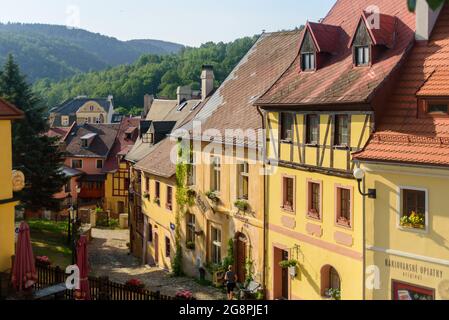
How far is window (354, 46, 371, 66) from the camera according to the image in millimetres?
17719

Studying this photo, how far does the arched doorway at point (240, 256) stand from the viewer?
23109 millimetres

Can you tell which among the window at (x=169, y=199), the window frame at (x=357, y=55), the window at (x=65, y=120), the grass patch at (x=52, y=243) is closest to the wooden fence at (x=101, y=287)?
the grass patch at (x=52, y=243)

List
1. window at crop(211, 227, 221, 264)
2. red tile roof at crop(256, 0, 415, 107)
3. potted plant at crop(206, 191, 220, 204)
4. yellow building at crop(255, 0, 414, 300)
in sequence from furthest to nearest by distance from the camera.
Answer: window at crop(211, 227, 221, 264), potted plant at crop(206, 191, 220, 204), yellow building at crop(255, 0, 414, 300), red tile roof at crop(256, 0, 415, 107)

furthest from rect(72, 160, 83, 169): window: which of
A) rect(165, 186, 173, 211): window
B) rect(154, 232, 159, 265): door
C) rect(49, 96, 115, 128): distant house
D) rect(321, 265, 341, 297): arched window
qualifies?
rect(49, 96, 115, 128): distant house

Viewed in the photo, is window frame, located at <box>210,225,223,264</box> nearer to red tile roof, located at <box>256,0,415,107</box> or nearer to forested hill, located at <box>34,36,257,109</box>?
red tile roof, located at <box>256,0,415,107</box>

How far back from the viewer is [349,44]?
18.2m

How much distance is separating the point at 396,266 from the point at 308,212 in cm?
418

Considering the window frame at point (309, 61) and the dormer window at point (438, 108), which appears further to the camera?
the window frame at point (309, 61)

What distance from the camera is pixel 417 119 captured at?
15.5m

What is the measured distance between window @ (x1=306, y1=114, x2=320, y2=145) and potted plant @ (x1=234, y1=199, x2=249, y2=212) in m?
4.70

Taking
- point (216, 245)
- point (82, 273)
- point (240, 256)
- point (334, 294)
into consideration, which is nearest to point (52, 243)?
point (216, 245)

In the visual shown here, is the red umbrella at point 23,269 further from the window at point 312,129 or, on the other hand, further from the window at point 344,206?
the window at point 312,129

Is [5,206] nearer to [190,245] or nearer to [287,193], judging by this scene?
[287,193]

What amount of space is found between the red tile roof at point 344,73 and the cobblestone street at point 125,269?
873 cm
